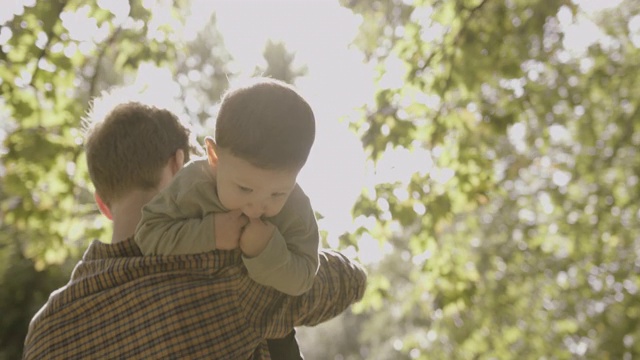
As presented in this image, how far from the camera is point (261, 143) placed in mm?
1700

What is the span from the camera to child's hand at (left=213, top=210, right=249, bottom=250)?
1793 mm

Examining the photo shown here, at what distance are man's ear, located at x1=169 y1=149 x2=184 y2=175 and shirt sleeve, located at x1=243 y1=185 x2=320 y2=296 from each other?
410mm

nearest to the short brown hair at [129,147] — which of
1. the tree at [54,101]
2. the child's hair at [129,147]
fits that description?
the child's hair at [129,147]

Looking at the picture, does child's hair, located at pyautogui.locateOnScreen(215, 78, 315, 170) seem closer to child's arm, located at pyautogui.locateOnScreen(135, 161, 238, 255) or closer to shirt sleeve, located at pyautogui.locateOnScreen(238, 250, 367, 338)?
child's arm, located at pyautogui.locateOnScreen(135, 161, 238, 255)

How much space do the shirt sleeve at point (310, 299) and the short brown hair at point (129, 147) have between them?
1.56ft

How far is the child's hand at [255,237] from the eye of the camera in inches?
69.7

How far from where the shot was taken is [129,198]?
211 centimetres

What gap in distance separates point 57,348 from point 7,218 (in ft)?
9.49

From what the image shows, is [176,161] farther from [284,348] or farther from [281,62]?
[281,62]

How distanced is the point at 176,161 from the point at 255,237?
50 cm

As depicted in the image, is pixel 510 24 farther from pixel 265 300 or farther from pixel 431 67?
pixel 265 300

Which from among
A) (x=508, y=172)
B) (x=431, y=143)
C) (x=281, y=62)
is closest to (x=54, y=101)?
(x=431, y=143)

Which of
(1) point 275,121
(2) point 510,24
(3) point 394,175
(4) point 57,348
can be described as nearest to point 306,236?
(1) point 275,121

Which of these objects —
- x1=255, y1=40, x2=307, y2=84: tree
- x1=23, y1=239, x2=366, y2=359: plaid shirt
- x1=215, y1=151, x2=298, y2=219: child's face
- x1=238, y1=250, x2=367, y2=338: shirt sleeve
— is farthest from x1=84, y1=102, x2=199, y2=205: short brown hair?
x1=255, y1=40, x2=307, y2=84: tree
